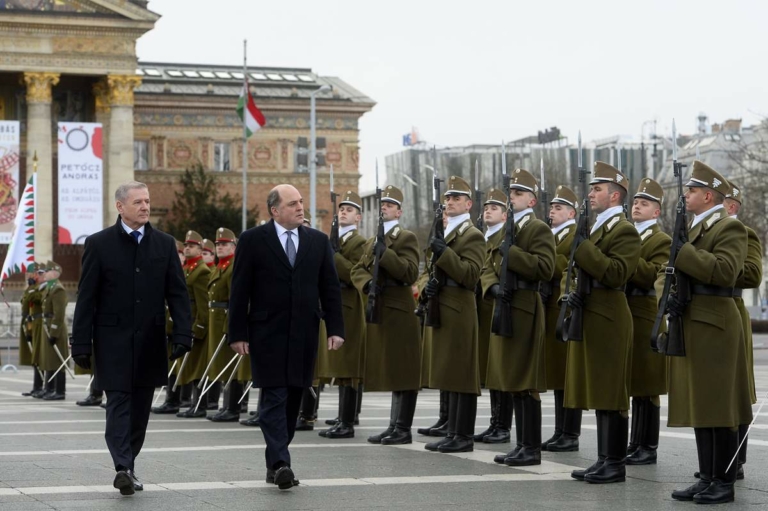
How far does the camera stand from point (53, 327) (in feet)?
69.3

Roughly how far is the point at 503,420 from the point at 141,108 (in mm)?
51112

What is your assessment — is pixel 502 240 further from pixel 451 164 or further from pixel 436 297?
pixel 451 164

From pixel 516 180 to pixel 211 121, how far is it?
5239 centimetres

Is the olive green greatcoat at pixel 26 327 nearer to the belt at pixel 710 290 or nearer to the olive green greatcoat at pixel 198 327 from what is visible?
the olive green greatcoat at pixel 198 327

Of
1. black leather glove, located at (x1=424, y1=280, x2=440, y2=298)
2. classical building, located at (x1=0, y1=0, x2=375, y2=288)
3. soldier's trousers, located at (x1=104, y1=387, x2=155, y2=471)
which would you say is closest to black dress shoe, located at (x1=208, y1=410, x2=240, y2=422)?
black leather glove, located at (x1=424, y1=280, x2=440, y2=298)

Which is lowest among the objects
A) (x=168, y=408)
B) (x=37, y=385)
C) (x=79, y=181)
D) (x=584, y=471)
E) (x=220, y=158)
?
(x=37, y=385)

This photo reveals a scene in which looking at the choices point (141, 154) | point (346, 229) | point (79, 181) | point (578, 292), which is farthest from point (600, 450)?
point (141, 154)

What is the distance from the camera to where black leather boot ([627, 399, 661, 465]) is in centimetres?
1147

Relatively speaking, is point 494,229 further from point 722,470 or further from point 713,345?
point 722,470

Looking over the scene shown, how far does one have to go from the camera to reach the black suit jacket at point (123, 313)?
978 centimetres

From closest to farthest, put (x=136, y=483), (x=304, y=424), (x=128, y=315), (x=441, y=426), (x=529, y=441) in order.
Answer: (x=136, y=483) → (x=128, y=315) → (x=529, y=441) → (x=441, y=426) → (x=304, y=424)

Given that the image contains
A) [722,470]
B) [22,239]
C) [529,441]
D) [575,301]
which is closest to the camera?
[722,470]

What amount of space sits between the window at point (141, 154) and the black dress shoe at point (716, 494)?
5460 centimetres

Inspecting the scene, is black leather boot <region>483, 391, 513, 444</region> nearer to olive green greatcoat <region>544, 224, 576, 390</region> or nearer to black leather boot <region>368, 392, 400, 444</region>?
olive green greatcoat <region>544, 224, 576, 390</region>
